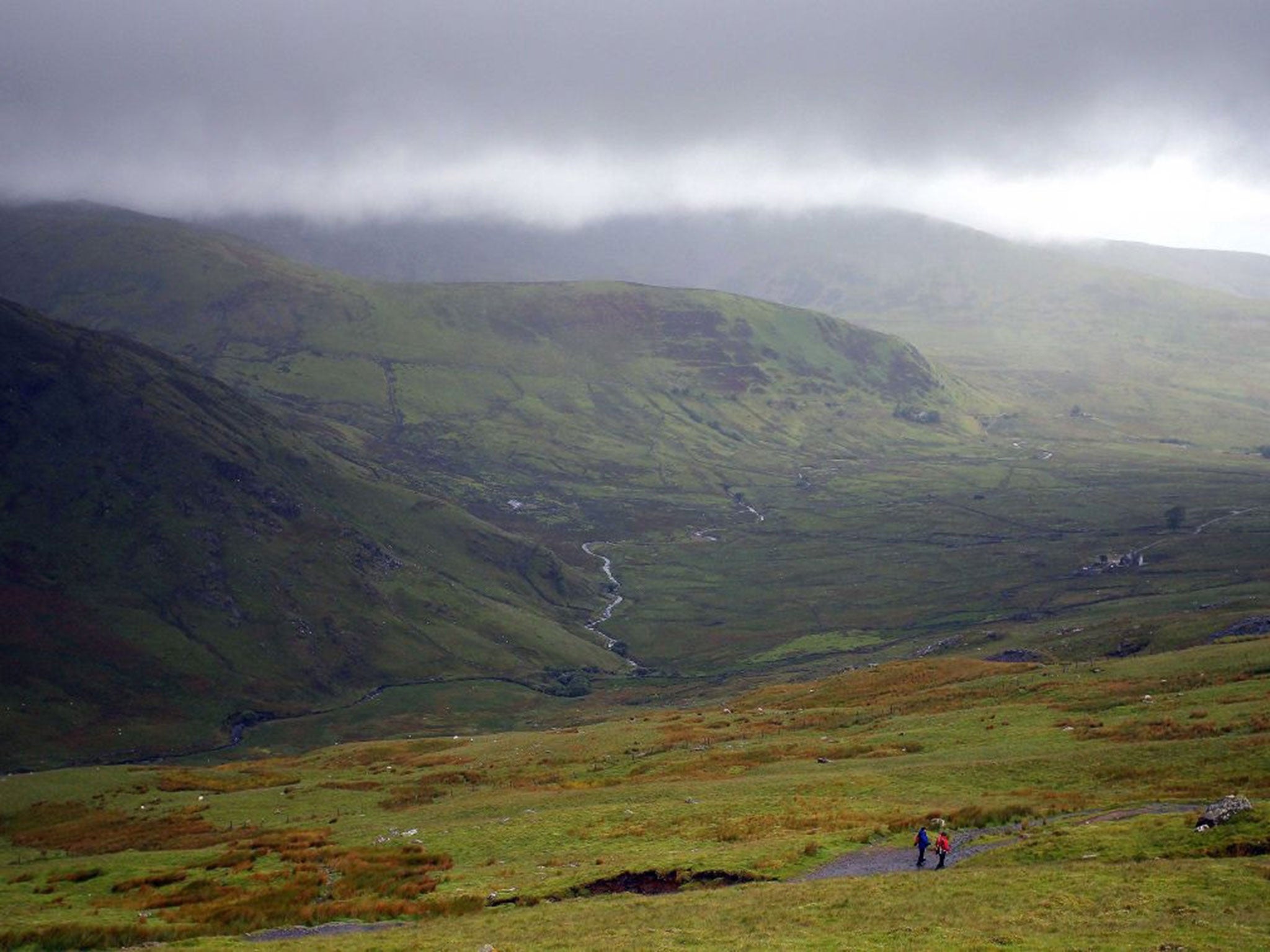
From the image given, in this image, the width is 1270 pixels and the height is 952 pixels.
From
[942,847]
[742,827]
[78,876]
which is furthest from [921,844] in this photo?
[78,876]

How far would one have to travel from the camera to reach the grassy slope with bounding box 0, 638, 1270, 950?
37469 mm

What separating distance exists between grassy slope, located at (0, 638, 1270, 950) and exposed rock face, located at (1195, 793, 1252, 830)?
2.25ft

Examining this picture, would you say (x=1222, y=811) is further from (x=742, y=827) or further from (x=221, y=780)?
(x=221, y=780)

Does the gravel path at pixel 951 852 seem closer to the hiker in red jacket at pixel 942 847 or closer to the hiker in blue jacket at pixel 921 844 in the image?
the hiker in blue jacket at pixel 921 844

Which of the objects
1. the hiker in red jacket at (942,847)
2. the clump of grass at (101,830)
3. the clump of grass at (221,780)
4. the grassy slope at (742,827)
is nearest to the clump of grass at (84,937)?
the grassy slope at (742,827)

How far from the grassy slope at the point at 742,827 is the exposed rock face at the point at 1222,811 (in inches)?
27.0

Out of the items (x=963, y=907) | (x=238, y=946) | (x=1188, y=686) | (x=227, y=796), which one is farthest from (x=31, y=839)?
(x=1188, y=686)

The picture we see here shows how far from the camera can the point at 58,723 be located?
19588 cm

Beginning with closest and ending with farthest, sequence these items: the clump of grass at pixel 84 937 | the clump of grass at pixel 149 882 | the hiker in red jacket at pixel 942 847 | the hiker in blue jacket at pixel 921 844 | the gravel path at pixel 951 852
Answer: the clump of grass at pixel 84 937, the hiker in red jacket at pixel 942 847, the hiker in blue jacket at pixel 921 844, the gravel path at pixel 951 852, the clump of grass at pixel 149 882

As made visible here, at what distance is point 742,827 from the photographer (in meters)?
56.7

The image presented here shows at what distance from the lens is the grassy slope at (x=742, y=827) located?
37.5 m

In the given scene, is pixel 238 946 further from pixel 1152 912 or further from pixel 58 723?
pixel 58 723

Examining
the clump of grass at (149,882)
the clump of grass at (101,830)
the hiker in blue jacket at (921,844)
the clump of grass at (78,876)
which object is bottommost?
the clump of grass at (101,830)

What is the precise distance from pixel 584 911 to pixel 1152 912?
21289 mm
